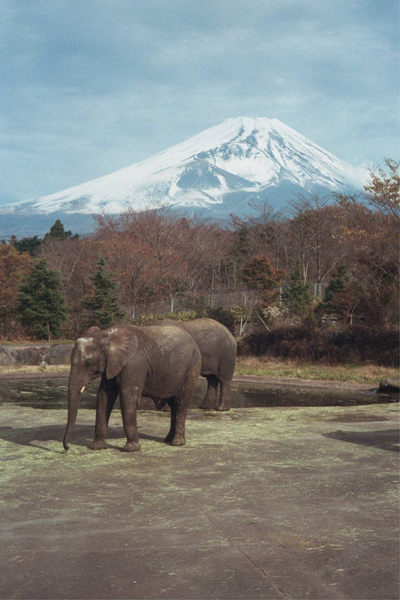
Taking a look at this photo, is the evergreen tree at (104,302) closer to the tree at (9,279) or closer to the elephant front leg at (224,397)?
the tree at (9,279)

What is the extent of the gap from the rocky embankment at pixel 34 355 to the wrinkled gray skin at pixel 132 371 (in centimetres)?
1411

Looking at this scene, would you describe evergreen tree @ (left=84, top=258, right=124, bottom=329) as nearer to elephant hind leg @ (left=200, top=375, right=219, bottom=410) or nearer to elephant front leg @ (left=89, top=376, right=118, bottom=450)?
elephant hind leg @ (left=200, top=375, right=219, bottom=410)

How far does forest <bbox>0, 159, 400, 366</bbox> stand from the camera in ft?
78.8

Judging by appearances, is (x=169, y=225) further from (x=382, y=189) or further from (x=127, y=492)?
(x=127, y=492)

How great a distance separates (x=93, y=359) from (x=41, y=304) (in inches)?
835

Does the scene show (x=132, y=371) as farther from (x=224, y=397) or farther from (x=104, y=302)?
(x=104, y=302)

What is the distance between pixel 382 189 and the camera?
25.7 metres

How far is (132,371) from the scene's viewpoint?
25.4 feet

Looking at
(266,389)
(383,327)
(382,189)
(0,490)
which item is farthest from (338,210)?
(0,490)

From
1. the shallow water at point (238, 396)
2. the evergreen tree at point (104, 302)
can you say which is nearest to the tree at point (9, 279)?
the evergreen tree at point (104, 302)

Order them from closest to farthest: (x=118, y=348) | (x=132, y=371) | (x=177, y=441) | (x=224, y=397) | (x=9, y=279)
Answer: (x=118, y=348), (x=132, y=371), (x=177, y=441), (x=224, y=397), (x=9, y=279)

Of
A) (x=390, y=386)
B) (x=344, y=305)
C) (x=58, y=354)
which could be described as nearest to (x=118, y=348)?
(x=390, y=386)

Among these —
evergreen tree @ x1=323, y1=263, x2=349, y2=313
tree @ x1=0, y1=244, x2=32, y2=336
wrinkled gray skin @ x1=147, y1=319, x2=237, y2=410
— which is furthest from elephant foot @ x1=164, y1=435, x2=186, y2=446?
tree @ x1=0, y1=244, x2=32, y2=336

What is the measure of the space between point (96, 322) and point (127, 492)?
2416 cm
